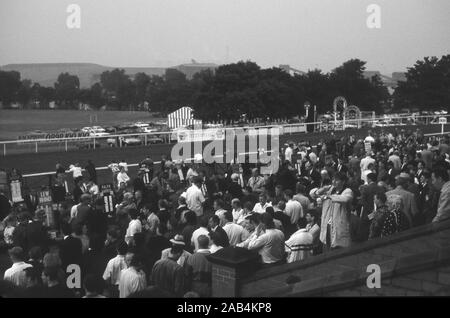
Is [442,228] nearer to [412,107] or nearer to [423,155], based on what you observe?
[423,155]

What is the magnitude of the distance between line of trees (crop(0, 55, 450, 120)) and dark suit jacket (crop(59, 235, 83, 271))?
811 inches

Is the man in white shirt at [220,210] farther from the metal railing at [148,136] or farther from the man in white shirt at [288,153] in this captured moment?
the metal railing at [148,136]

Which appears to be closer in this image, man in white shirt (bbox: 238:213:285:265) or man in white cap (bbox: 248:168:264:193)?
man in white shirt (bbox: 238:213:285:265)

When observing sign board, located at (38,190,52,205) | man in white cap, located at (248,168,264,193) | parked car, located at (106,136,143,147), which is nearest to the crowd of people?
sign board, located at (38,190,52,205)

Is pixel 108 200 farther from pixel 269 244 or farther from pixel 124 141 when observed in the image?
pixel 124 141

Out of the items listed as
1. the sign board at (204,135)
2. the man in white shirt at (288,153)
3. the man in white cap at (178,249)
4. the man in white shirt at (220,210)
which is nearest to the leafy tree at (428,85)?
the sign board at (204,135)

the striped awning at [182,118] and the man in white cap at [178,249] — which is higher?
the striped awning at [182,118]

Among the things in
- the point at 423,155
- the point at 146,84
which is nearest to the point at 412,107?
the point at 146,84

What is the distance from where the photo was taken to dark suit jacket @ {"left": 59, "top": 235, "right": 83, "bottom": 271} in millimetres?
6422

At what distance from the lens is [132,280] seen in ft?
18.0

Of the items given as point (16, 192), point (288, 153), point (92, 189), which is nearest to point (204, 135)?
point (288, 153)

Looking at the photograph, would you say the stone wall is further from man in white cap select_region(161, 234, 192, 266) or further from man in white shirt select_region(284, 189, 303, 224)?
man in white shirt select_region(284, 189, 303, 224)

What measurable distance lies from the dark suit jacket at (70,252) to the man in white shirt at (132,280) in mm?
1126

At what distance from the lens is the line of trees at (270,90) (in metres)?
27.9
